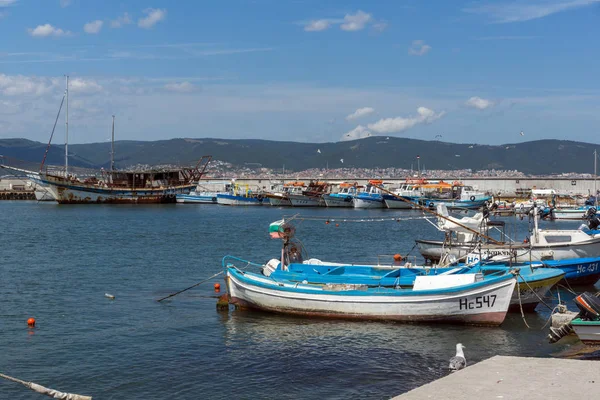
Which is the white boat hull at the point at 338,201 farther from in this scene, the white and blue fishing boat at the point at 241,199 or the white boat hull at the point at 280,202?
the white and blue fishing boat at the point at 241,199

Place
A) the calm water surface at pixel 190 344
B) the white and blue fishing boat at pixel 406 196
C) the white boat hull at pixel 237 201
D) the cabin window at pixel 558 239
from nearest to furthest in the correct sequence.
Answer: the calm water surface at pixel 190 344 → the cabin window at pixel 558 239 → the white and blue fishing boat at pixel 406 196 → the white boat hull at pixel 237 201

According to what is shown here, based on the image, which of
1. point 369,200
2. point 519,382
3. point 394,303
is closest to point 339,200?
point 369,200

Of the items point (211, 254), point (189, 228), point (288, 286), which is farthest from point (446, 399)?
Answer: point (189, 228)

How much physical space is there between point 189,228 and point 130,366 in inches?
1643

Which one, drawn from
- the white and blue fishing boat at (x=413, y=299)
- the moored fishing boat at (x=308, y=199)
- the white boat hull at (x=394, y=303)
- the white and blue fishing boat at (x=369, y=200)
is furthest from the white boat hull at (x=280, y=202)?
the white and blue fishing boat at (x=413, y=299)

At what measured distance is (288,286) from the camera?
21172 mm

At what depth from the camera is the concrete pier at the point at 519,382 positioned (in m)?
10.1

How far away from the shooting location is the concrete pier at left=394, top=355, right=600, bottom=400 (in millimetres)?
10086

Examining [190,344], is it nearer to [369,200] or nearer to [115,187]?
[369,200]

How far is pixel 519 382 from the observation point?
35.2 ft

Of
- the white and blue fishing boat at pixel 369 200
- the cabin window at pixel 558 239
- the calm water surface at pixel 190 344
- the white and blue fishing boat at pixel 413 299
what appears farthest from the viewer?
the white and blue fishing boat at pixel 369 200

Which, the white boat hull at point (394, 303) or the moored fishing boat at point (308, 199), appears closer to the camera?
the white boat hull at point (394, 303)

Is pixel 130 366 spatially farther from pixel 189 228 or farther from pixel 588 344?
pixel 189 228

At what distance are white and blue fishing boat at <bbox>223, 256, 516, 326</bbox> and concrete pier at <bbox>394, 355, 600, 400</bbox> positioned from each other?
287 inches
